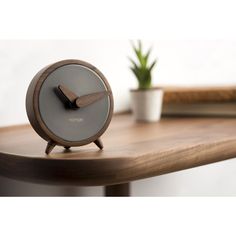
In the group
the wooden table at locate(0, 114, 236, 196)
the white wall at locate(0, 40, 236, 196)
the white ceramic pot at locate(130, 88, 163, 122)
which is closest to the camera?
the wooden table at locate(0, 114, 236, 196)

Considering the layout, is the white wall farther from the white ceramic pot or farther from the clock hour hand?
the clock hour hand

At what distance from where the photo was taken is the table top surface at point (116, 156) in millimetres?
643

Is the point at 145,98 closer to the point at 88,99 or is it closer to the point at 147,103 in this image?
the point at 147,103

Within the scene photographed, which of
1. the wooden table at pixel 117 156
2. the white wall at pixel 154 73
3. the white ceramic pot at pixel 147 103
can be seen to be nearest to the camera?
the wooden table at pixel 117 156

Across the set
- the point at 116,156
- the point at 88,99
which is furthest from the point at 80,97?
the point at 116,156

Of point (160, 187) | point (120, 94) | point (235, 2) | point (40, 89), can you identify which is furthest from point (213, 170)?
point (40, 89)

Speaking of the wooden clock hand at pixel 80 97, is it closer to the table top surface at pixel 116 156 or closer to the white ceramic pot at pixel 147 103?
the table top surface at pixel 116 156

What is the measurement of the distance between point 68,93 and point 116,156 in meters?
0.13

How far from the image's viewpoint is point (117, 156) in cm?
65

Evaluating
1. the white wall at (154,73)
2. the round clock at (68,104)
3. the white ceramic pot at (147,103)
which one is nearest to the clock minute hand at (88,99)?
the round clock at (68,104)

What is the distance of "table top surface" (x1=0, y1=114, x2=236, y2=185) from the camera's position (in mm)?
643

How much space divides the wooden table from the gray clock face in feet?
0.10

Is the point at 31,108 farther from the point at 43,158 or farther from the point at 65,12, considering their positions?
the point at 65,12

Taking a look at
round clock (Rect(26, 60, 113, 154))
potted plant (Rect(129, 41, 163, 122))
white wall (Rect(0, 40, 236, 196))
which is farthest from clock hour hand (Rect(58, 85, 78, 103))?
potted plant (Rect(129, 41, 163, 122))
